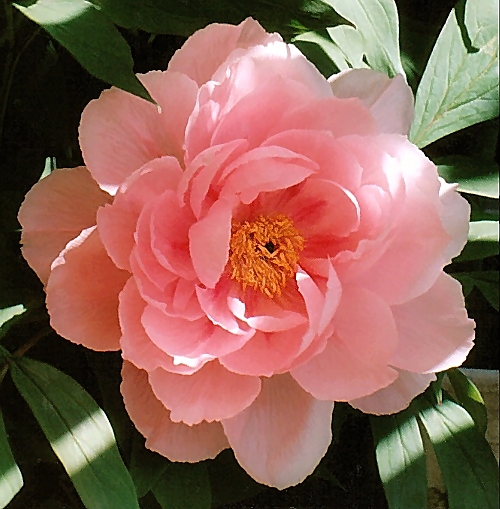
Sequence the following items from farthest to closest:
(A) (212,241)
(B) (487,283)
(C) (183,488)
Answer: (B) (487,283) < (C) (183,488) < (A) (212,241)

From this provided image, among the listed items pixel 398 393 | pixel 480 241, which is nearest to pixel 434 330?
pixel 398 393

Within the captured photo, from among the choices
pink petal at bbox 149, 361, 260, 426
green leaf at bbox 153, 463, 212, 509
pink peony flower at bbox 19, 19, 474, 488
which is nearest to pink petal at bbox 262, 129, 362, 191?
pink peony flower at bbox 19, 19, 474, 488

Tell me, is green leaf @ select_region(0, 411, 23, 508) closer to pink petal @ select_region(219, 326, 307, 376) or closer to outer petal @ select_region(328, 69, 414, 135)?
pink petal @ select_region(219, 326, 307, 376)

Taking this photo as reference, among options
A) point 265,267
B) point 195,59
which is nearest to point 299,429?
point 265,267

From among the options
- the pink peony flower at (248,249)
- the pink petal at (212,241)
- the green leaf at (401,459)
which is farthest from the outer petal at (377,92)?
the green leaf at (401,459)

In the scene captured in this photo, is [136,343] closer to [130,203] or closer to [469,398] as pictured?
[130,203]

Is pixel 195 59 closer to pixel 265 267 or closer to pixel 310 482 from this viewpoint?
pixel 265 267

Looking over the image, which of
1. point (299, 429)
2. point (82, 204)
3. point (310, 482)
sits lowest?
point (310, 482)
